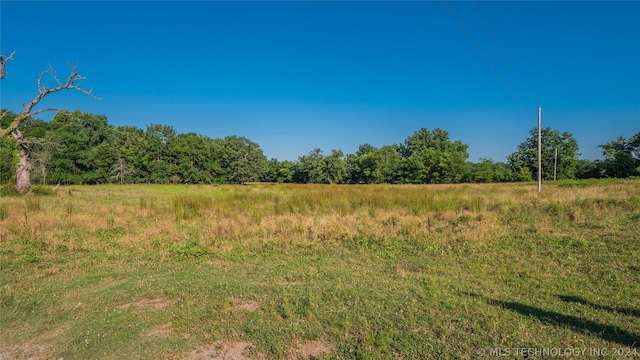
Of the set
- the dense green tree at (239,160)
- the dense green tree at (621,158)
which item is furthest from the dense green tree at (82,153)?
the dense green tree at (621,158)

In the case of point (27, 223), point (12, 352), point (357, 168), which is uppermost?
point (357, 168)

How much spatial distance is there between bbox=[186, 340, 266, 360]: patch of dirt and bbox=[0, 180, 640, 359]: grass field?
17 mm

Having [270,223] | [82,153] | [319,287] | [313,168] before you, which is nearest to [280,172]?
[313,168]

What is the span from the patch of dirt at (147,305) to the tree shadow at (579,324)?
474 cm

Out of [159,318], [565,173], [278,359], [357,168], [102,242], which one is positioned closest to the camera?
[278,359]

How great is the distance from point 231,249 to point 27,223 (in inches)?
275

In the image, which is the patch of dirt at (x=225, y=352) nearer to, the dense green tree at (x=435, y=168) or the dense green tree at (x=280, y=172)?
the dense green tree at (x=435, y=168)

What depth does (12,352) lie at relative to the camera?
11.8 ft

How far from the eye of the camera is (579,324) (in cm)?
391

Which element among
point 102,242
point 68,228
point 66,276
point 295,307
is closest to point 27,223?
point 68,228

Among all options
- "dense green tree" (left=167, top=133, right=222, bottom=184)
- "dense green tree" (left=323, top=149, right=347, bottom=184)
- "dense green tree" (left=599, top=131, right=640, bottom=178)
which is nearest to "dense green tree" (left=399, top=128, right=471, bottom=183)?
"dense green tree" (left=323, top=149, right=347, bottom=184)

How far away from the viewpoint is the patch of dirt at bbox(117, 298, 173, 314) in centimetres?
461

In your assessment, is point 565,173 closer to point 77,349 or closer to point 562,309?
point 562,309

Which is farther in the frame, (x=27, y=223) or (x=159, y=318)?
(x=27, y=223)
